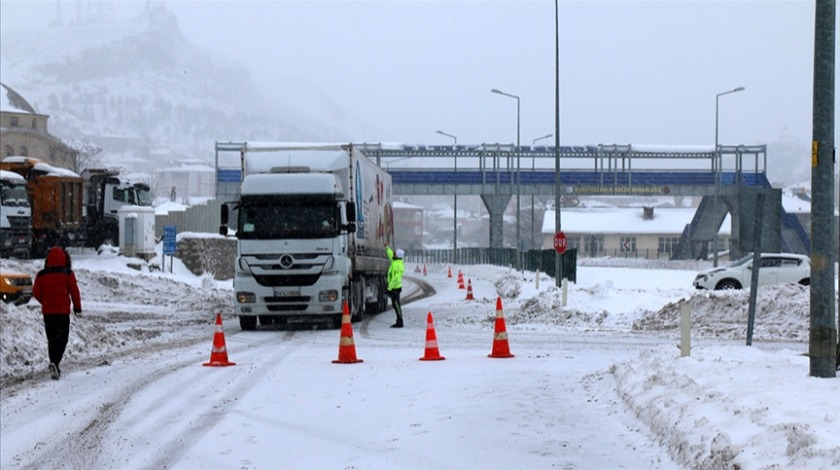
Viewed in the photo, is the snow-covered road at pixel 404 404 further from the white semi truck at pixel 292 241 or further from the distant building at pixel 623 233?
the distant building at pixel 623 233

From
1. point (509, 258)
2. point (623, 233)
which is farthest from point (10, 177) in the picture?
point (623, 233)

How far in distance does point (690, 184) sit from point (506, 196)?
14103 mm

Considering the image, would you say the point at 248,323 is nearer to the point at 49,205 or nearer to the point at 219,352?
the point at 219,352

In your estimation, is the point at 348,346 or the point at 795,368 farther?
the point at 348,346

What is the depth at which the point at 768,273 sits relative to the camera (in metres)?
36.1

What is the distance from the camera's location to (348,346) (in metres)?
16.8

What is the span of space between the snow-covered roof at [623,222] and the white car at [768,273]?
8658 cm

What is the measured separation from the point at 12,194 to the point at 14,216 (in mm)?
835

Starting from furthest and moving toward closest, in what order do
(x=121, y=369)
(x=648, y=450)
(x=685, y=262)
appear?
1. (x=685, y=262)
2. (x=121, y=369)
3. (x=648, y=450)

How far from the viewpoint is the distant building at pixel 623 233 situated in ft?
411

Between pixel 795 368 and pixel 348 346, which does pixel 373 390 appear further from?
pixel 795 368

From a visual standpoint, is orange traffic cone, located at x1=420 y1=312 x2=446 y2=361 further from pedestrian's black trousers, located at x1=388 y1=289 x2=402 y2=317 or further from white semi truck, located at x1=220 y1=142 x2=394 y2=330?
pedestrian's black trousers, located at x1=388 y1=289 x2=402 y2=317

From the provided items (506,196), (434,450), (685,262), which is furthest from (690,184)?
(434,450)

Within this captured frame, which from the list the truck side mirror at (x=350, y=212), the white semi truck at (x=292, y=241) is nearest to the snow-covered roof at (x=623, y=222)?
the white semi truck at (x=292, y=241)
